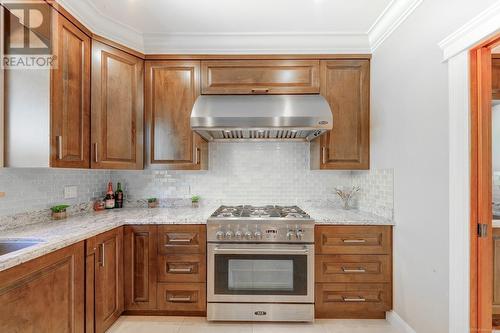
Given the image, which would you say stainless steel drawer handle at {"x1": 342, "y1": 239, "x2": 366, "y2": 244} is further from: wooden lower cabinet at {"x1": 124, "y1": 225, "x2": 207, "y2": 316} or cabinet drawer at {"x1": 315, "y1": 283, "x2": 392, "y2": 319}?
wooden lower cabinet at {"x1": 124, "y1": 225, "x2": 207, "y2": 316}

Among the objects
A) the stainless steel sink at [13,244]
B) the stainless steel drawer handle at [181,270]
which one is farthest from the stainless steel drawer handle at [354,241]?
the stainless steel sink at [13,244]

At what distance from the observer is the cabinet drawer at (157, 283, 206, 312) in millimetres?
2242

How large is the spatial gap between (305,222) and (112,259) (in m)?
1.56

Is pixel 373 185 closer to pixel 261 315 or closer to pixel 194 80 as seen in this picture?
pixel 261 315

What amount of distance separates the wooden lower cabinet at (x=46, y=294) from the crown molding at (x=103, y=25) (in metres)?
1.72

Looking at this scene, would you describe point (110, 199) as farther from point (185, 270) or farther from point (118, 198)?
point (185, 270)

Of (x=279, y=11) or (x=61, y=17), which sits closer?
(x=61, y=17)

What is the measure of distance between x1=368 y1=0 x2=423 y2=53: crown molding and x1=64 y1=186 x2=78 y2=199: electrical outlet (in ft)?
10.1

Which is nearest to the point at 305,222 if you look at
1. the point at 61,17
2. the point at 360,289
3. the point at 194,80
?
the point at 360,289

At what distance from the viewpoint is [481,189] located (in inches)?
57.6

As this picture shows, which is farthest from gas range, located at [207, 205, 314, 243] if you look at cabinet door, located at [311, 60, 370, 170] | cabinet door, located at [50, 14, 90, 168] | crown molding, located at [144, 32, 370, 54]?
crown molding, located at [144, 32, 370, 54]

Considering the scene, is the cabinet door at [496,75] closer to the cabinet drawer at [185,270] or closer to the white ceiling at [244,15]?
the white ceiling at [244,15]

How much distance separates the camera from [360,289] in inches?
88.0

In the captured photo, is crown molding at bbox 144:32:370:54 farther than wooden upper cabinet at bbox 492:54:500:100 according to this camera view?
Yes
